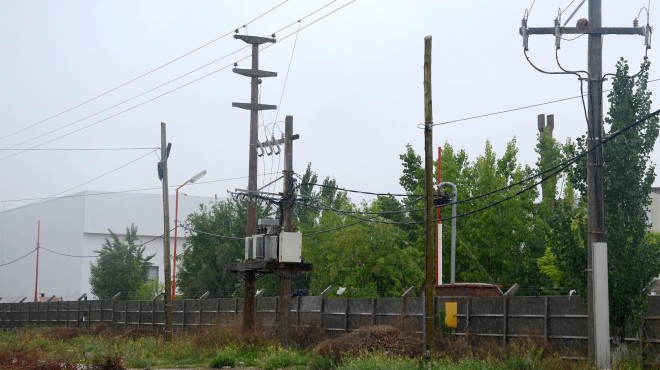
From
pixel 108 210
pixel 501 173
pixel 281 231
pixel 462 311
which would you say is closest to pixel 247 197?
pixel 281 231

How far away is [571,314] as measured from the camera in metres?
24.3

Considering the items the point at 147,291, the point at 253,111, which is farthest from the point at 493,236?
the point at 147,291

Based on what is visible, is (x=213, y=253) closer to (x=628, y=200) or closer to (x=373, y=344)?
(x=373, y=344)

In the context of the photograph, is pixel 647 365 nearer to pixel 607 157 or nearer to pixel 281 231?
pixel 607 157

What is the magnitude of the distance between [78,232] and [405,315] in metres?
59.0

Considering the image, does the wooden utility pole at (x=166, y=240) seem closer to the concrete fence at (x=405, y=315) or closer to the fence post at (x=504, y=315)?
the concrete fence at (x=405, y=315)

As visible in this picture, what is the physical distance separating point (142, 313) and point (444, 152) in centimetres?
1739

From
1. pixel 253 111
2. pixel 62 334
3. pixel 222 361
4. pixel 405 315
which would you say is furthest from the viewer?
pixel 62 334

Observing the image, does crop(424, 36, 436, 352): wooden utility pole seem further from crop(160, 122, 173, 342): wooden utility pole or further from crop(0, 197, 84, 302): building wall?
crop(0, 197, 84, 302): building wall

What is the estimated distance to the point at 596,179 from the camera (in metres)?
21.0

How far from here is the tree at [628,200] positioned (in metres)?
21.8

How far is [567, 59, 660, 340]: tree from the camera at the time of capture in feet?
71.6

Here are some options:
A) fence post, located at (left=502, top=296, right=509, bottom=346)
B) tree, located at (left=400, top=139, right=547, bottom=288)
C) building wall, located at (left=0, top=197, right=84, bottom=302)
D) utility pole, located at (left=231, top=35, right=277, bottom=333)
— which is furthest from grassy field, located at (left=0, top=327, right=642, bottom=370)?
building wall, located at (left=0, top=197, right=84, bottom=302)

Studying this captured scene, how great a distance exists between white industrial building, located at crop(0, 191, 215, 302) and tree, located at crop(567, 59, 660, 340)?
205 ft
